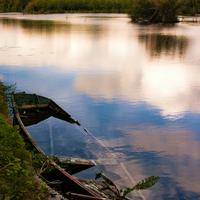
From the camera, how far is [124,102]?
3177 centimetres

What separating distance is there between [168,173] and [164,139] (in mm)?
4686

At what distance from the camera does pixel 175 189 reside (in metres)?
17.5

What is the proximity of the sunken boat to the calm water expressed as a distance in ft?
1.86

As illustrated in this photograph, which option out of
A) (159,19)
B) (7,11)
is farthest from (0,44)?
(7,11)

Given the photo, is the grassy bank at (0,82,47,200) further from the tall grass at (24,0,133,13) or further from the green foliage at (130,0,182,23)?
the tall grass at (24,0,133,13)

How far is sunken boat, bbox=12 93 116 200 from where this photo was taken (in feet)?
44.8

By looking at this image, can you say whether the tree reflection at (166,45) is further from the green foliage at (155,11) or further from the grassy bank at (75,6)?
the grassy bank at (75,6)

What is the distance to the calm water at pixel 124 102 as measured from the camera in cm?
1980

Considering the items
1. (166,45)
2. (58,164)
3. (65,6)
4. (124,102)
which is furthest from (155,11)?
(58,164)

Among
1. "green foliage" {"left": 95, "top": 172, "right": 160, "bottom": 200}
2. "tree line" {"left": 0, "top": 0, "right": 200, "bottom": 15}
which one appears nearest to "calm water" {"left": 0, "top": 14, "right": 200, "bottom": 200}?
"green foliage" {"left": 95, "top": 172, "right": 160, "bottom": 200}

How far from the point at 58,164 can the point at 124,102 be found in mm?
15170

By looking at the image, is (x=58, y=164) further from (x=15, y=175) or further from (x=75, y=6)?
(x=75, y=6)

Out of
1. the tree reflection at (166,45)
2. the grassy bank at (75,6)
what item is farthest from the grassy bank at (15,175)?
the grassy bank at (75,6)

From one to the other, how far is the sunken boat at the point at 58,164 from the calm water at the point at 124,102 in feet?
1.86
